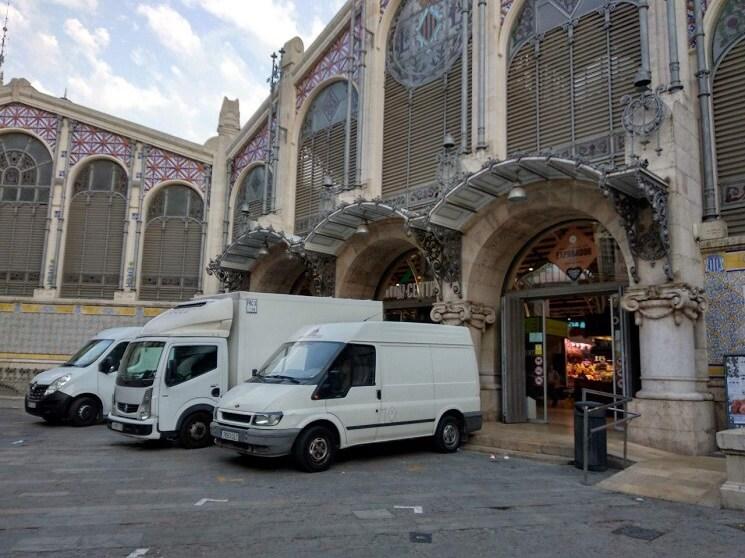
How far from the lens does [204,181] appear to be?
76.7ft

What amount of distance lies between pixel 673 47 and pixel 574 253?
435cm

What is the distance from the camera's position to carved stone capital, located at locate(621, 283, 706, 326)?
10.1 m

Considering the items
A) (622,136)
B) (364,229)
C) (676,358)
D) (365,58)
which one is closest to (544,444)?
(676,358)

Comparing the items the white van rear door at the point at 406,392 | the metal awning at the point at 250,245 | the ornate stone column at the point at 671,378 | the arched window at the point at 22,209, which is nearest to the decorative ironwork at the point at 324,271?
A: the metal awning at the point at 250,245

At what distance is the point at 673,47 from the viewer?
1097 cm

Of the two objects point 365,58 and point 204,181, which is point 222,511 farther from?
point 204,181

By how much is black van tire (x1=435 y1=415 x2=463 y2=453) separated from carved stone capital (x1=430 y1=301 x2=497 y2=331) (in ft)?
10.3

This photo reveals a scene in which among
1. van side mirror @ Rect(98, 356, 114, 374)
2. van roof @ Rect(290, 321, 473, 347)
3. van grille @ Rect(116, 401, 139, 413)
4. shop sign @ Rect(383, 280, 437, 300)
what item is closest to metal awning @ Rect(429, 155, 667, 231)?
shop sign @ Rect(383, 280, 437, 300)

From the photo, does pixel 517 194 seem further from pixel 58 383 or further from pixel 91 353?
pixel 58 383

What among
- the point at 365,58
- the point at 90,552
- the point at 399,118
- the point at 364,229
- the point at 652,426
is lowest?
the point at 90,552

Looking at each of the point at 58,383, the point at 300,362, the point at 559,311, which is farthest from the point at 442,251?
the point at 58,383

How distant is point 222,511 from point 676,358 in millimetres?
7705

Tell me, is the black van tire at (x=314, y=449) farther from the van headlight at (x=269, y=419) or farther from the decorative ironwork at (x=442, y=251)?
the decorative ironwork at (x=442, y=251)

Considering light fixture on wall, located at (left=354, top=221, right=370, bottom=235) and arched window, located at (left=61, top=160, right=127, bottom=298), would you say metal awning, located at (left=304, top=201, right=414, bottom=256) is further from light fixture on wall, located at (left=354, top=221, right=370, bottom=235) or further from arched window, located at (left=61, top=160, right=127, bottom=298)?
arched window, located at (left=61, top=160, right=127, bottom=298)
